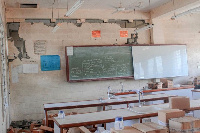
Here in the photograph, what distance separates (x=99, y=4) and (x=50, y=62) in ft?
7.34

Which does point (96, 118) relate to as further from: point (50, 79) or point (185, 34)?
point (185, 34)

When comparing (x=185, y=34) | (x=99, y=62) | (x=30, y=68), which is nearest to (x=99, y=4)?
(x=99, y=62)

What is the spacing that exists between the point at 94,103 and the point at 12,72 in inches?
117

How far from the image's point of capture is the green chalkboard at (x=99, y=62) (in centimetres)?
697

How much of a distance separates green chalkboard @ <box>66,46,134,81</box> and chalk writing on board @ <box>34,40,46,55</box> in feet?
2.39

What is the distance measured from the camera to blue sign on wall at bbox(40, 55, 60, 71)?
6820mm

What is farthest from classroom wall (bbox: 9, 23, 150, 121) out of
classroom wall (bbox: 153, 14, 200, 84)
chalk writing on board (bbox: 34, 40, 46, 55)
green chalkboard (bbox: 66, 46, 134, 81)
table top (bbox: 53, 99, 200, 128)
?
table top (bbox: 53, 99, 200, 128)

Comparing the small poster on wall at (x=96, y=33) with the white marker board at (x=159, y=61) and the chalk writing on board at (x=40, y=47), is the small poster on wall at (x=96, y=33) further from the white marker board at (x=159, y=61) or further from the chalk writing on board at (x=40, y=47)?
the chalk writing on board at (x=40, y=47)

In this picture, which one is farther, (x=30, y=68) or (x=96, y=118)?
(x=30, y=68)

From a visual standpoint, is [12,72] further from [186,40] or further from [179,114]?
[186,40]

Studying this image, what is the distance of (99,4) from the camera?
6.78 meters

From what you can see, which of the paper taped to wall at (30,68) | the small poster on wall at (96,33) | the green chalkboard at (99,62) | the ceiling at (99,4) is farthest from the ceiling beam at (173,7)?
the paper taped to wall at (30,68)

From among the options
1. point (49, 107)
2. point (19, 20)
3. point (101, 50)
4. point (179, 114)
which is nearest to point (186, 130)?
point (179, 114)

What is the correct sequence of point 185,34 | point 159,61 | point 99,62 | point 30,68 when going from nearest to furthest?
point 30,68 → point 99,62 → point 159,61 → point 185,34
